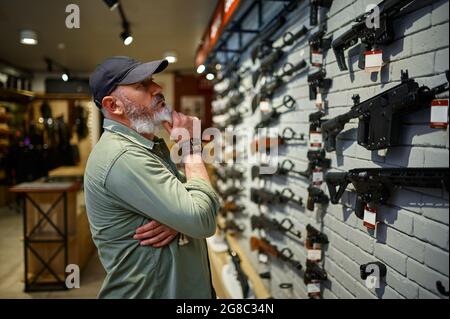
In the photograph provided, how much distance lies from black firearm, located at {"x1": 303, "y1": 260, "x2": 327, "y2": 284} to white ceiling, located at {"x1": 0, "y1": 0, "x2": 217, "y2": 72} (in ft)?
4.64

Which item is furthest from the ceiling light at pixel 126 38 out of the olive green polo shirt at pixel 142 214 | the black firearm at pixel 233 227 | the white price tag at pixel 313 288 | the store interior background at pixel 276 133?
the black firearm at pixel 233 227

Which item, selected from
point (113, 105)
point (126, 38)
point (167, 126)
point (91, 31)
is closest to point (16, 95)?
point (91, 31)

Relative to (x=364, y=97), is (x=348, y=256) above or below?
below

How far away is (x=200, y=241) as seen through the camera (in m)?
1.43

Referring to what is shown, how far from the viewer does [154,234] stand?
1.26 meters

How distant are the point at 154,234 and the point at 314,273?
1.43m

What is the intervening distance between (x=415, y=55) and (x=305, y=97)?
1.23 metres

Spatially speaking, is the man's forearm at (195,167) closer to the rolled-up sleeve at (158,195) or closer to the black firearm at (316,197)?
the rolled-up sleeve at (158,195)

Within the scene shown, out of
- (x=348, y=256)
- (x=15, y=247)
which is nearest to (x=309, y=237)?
(x=348, y=256)

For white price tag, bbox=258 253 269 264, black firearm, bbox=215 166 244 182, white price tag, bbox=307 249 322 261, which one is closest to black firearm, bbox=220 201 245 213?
black firearm, bbox=215 166 244 182

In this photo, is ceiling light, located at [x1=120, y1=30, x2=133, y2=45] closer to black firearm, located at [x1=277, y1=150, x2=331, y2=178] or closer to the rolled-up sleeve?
the rolled-up sleeve

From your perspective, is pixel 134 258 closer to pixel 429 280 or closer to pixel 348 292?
pixel 429 280

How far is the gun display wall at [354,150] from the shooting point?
1364 millimetres

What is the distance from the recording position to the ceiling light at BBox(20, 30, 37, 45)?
82.2 inches
